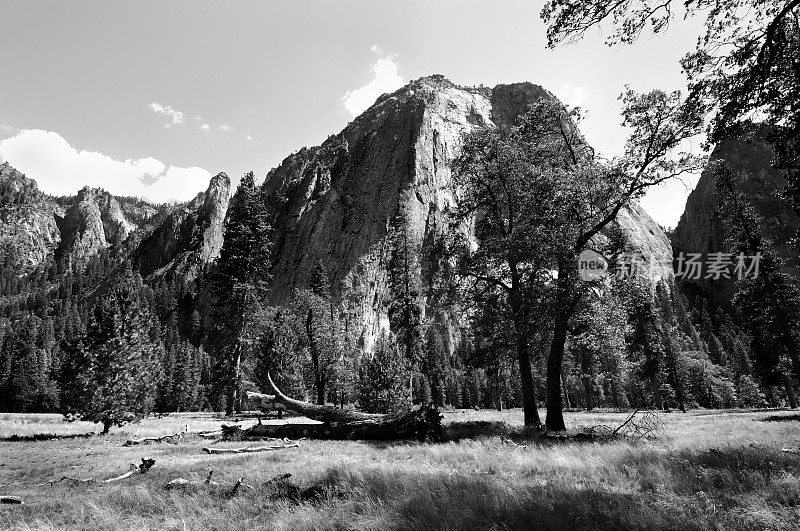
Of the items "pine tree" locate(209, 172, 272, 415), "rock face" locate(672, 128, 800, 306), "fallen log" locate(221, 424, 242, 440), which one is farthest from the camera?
"rock face" locate(672, 128, 800, 306)

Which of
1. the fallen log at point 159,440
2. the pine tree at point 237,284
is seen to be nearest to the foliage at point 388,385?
the pine tree at point 237,284

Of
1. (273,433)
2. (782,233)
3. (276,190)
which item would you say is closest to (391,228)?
(273,433)

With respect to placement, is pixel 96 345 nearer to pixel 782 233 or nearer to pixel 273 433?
pixel 273 433

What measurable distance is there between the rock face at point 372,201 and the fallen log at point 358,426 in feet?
338

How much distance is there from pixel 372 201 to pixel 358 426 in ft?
450

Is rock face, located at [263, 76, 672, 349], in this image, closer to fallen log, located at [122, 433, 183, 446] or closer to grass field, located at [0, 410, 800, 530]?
fallen log, located at [122, 433, 183, 446]

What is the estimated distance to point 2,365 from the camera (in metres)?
80.9

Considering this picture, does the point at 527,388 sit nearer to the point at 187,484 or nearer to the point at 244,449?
the point at 244,449

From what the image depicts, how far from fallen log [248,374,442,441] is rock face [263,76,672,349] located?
10288cm

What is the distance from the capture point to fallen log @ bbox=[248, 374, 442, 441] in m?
15.6

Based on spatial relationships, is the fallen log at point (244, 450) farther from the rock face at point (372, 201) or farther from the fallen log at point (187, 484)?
the rock face at point (372, 201)

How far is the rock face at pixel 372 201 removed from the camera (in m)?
136

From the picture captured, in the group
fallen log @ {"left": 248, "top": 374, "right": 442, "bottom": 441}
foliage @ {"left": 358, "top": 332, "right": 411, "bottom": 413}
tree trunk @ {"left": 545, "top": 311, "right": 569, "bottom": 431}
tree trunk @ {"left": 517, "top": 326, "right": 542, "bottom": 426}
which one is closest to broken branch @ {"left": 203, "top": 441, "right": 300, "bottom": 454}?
fallen log @ {"left": 248, "top": 374, "right": 442, "bottom": 441}

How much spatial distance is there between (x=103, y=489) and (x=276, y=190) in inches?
7701
